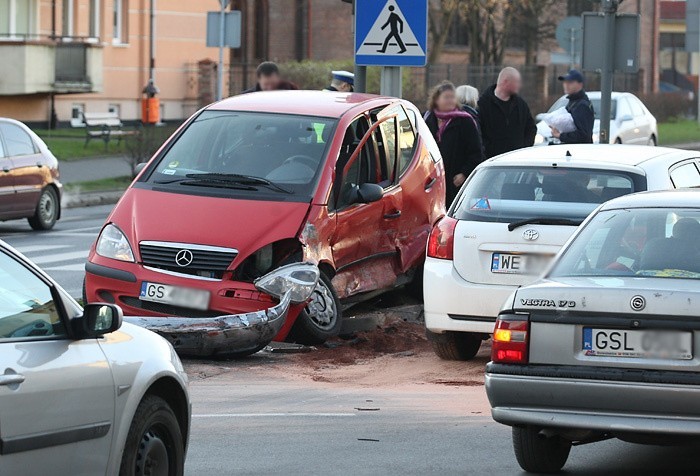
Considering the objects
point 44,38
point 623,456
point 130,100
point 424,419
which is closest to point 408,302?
point 424,419

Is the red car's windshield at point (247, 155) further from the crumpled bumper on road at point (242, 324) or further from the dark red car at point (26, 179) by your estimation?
the dark red car at point (26, 179)

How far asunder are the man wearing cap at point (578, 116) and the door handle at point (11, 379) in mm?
12613

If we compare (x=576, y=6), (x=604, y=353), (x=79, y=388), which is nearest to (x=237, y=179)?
(x=604, y=353)

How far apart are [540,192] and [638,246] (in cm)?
345

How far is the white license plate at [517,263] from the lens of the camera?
35.6 ft

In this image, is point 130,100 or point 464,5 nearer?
point 130,100

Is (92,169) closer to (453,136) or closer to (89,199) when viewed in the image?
(89,199)

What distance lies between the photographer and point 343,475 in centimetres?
755

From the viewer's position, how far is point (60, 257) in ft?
61.4

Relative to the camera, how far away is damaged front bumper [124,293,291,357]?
10844 mm

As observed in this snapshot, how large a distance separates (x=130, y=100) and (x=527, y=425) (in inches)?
1560

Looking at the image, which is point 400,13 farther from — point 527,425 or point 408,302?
point 527,425

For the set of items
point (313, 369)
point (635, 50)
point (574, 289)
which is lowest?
point (313, 369)

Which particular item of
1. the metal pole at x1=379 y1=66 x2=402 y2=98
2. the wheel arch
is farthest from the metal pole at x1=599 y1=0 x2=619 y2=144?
the wheel arch
